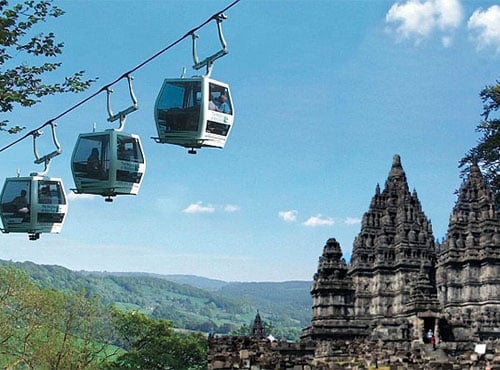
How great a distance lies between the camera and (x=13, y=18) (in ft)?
38.4

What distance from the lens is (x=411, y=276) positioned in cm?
5419

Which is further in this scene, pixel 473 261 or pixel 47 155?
pixel 473 261

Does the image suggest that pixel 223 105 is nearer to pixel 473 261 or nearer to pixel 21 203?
pixel 21 203

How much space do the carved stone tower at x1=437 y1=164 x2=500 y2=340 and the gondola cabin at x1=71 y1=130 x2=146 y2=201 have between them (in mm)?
33836

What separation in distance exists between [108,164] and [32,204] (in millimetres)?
2074

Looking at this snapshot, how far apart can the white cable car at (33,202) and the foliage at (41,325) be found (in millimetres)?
23535

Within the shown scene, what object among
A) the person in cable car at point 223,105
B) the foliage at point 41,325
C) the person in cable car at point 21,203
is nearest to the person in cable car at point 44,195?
the person in cable car at point 21,203

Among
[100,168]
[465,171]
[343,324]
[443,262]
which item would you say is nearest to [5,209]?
[100,168]

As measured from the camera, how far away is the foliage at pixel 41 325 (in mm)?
35219

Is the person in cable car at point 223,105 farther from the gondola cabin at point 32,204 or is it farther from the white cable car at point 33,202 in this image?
the gondola cabin at point 32,204

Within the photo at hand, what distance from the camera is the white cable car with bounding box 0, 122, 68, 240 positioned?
1140cm

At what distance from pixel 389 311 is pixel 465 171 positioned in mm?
12132

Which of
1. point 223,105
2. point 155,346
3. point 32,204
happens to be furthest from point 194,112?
point 155,346

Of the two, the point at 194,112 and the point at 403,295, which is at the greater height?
the point at 403,295
